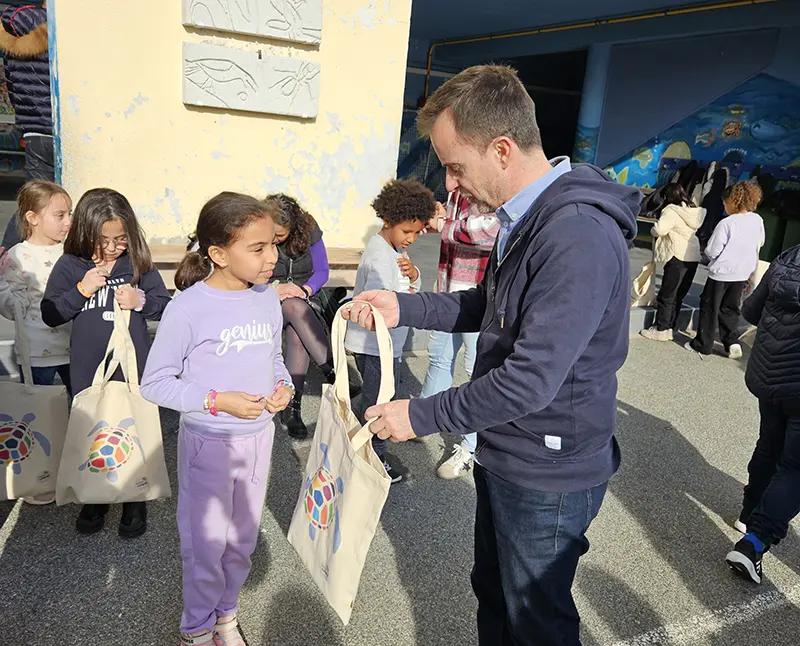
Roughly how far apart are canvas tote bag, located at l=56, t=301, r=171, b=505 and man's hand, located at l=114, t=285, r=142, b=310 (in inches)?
1.0

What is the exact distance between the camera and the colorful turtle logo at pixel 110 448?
8.76 ft

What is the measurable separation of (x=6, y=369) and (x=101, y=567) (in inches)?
83.8

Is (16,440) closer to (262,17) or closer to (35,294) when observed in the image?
(35,294)

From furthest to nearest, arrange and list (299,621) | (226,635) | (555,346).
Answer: (299,621), (226,635), (555,346)

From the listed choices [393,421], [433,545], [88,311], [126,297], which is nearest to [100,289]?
[88,311]

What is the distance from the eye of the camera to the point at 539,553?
177 centimetres

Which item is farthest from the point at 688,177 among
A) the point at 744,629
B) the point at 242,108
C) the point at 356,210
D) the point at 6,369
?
the point at 6,369

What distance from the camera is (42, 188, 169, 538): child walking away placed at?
9.00 feet

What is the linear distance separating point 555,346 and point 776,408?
2.31 meters

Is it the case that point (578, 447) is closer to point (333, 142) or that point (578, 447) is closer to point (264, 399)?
point (264, 399)

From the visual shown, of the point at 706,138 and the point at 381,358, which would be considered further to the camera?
the point at 706,138

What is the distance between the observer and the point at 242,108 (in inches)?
201

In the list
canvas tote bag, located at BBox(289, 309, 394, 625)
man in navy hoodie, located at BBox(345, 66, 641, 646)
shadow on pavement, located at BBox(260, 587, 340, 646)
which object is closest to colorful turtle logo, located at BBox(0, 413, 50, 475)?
shadow on pavement, located at BBox(260, 587, 340, 646)

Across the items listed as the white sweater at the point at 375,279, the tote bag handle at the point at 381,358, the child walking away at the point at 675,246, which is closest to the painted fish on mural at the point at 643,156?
the child walking away at the point at 675,246
